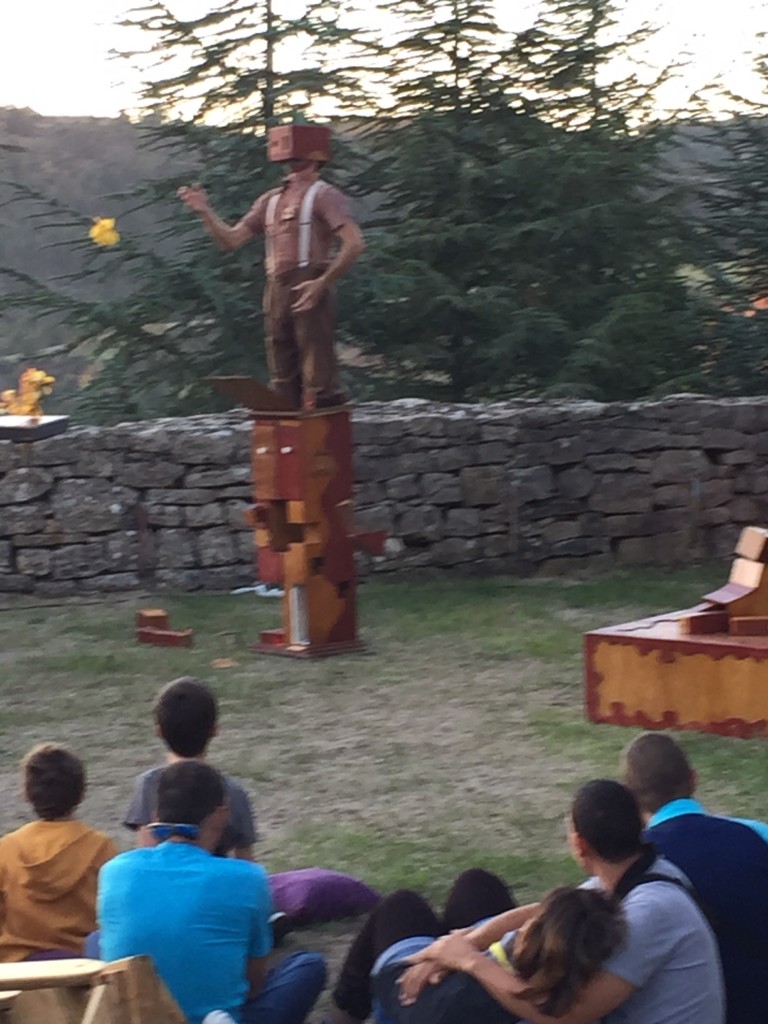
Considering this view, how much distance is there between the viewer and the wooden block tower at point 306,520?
24.8 feet

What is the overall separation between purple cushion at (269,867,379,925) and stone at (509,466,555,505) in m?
5.90

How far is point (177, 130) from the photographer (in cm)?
1288

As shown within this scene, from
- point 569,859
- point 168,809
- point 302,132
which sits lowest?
point 569,859

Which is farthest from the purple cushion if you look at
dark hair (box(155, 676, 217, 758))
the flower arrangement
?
the flower arrangement

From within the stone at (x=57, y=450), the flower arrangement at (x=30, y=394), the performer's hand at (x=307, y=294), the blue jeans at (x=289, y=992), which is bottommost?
the blue jeans at (x=289, y=992)

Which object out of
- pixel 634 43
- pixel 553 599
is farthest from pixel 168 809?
pixel 634 43

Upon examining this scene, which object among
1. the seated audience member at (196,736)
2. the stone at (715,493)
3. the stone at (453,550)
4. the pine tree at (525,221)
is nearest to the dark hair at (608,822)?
the seated audience member at (196,736)

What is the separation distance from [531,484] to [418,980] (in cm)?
724

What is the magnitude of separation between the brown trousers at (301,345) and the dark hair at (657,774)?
169 inches

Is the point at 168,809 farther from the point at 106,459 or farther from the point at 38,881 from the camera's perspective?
the point at 106,459

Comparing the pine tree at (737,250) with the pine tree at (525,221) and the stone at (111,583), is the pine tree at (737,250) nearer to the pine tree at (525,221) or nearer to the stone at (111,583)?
the pine tree at (525,221)

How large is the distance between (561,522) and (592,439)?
1.82ft

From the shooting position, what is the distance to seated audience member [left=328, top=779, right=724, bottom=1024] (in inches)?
111

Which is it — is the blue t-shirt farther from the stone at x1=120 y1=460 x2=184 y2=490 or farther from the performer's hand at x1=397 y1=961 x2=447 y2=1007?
the stone at x1=120 y1=460 x2=184 y2=490
